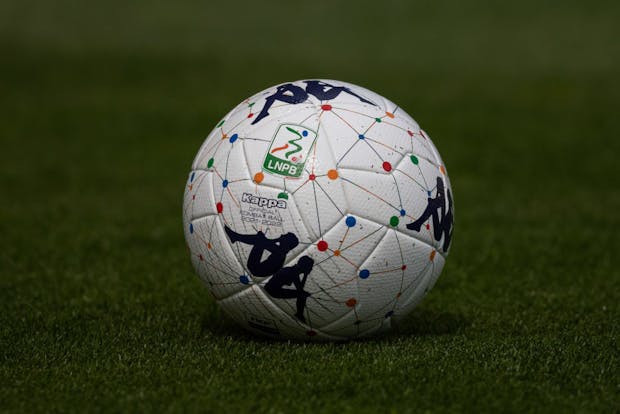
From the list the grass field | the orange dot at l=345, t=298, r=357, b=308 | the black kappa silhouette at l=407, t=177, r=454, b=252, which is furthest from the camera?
the black kappa silhouette at l=407, t=177, r=454, b=252

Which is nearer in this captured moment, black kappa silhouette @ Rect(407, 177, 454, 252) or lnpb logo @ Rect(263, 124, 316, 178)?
lnpb logo @ Rect(263, 124, 316, 178)

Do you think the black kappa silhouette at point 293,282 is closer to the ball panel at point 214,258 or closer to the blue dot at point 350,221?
the ball panel at point 214,258

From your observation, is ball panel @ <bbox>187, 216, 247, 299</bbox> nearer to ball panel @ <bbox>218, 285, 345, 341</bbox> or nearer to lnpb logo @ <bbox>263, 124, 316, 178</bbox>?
ball panel @ <bbox>218, 285, 345, 341</bbox>

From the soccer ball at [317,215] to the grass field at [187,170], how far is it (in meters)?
0.35

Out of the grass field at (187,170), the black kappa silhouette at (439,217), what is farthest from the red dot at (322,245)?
the grass field at (187,170)

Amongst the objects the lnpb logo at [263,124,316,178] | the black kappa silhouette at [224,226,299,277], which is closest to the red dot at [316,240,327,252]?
the black kappa silhouette at [224,226,299,277]

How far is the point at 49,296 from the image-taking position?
25.1ft

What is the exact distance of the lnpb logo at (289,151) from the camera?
563cm

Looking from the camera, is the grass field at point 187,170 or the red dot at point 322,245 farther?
the red dot at point 322,245

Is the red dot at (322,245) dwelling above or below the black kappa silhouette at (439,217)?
below

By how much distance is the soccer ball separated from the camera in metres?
5.60

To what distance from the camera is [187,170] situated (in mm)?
15414

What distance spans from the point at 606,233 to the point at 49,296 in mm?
6517

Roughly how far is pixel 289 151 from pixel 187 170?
32.7 ft
